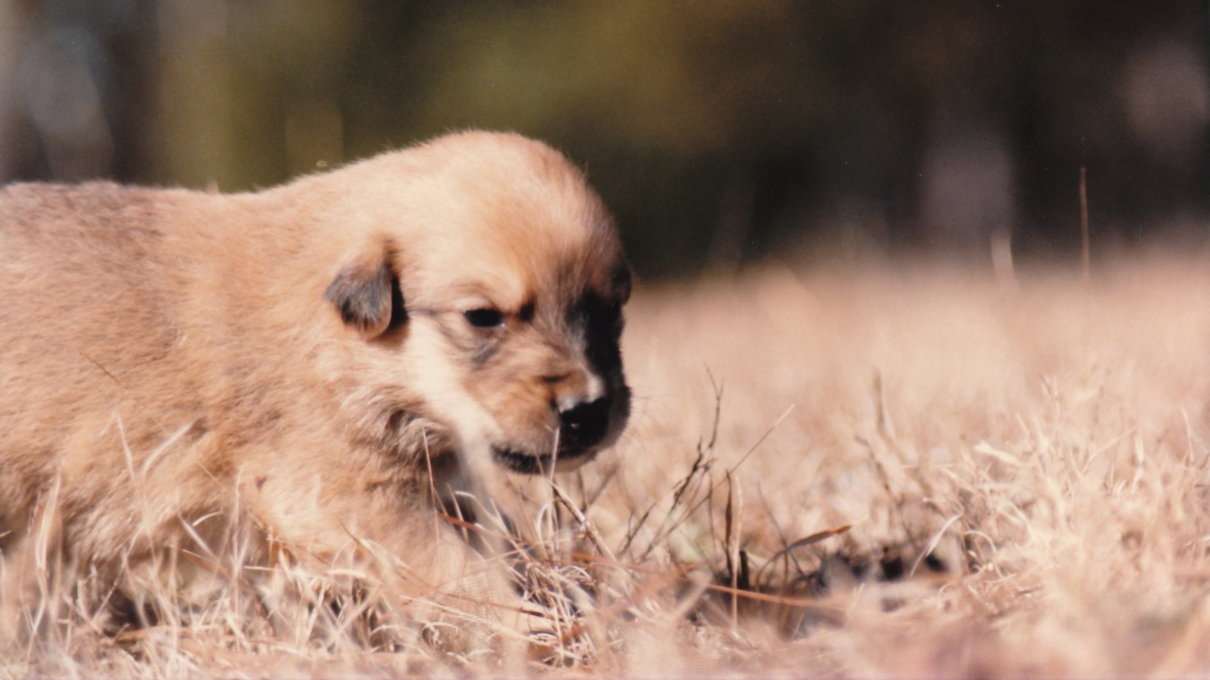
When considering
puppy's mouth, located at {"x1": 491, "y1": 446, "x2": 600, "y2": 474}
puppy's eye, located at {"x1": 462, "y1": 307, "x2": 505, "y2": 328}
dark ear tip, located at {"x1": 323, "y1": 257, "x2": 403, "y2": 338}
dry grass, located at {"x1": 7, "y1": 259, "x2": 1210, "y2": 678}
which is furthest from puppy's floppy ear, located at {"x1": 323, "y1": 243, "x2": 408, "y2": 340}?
dry grass, located at {"x1": 7, "y1": 259, "x2": 1210, "y2": 678}

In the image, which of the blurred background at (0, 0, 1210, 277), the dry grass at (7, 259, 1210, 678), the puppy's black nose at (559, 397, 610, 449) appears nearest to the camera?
the dry grass at (7, 259, 1210, 678)

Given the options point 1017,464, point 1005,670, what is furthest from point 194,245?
point 1005,670

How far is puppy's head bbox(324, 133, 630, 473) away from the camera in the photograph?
359 centimetres

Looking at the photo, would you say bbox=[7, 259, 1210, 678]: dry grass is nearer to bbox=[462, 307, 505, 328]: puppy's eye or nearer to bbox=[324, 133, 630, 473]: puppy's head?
bbox=[324, 133, 630, 473]: puppy's head

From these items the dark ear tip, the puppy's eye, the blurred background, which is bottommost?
the blurred background

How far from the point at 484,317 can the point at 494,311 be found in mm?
35

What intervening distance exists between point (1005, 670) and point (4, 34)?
14595 mm

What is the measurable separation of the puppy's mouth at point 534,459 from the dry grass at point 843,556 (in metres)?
0.12

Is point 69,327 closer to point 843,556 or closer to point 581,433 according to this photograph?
point 581,433

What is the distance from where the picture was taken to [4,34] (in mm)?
14258

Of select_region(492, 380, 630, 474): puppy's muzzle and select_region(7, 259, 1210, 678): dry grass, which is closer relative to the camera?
select_region(7, 259, 1210, 678): dry grass

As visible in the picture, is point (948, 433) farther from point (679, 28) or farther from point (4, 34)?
point (4, 34)

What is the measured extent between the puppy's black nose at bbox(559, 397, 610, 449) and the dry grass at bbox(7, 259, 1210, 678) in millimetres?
183

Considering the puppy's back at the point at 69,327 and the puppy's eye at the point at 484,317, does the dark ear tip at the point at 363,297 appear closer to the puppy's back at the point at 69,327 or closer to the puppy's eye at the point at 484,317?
the puppy's eye at the point at 484,317
